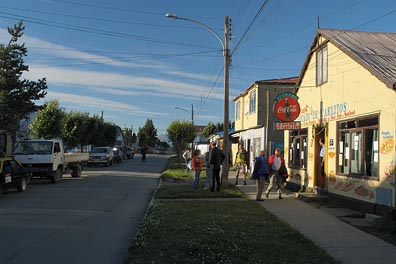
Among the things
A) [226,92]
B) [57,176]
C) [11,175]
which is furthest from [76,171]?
[226,92]

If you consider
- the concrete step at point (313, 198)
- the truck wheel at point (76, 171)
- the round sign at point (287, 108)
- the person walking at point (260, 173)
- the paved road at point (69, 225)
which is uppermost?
the round sign at point (287, 108)

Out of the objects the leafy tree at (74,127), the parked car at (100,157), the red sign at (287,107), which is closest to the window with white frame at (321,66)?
the red sign at (287,107)

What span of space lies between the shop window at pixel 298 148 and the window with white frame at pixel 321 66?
225cm

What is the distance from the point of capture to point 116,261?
689 centimetres

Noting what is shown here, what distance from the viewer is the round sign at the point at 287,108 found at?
16.1 meters

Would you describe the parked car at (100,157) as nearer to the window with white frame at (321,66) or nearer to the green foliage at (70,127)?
the green foliage at (70,127)

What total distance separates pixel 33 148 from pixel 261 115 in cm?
Result: 1273

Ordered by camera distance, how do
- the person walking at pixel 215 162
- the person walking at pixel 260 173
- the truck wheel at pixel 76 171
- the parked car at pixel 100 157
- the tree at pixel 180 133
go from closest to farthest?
the person walking at pixel 260 173 → the person walking at pixel 215 162 → the truck wheel at pixel 76 171 → the parked car at pixel 100 157 → the tree at pixel 180 133

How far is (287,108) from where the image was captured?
16172 millimetres

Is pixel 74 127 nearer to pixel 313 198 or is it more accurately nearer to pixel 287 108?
pixel 287 108

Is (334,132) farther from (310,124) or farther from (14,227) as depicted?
(14,227)

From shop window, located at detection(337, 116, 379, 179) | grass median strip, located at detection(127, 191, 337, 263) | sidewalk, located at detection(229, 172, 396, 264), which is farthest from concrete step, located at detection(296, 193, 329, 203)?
grass median strip, located at detection(127, 191, 337, 263)

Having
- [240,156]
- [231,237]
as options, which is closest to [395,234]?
[231,237]

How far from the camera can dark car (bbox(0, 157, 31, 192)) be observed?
14.8 metres
